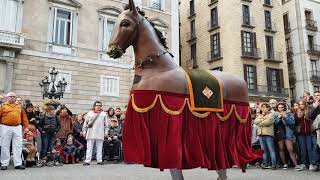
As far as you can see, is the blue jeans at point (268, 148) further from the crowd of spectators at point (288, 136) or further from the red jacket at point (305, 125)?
the red jacket at point (305, 125)

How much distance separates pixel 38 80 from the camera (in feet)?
68.2

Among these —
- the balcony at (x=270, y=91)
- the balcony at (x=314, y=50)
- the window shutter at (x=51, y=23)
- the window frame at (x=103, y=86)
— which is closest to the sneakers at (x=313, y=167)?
the window frame at (x=103, y=86)

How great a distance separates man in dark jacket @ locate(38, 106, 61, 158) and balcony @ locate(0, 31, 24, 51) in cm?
1016

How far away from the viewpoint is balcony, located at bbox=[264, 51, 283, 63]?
1335 inches

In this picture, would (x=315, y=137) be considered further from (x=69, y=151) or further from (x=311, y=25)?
(x=311, y=25)

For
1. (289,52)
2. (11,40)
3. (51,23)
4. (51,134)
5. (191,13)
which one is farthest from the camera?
(289,52)

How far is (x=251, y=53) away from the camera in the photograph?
33.1m

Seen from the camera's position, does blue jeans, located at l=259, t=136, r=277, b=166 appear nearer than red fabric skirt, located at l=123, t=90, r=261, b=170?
No

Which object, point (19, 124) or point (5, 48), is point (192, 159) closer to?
point (19, 124)

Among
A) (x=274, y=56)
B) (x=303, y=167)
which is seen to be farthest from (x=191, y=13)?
(x=303, y=167)

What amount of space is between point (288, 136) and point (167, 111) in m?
6.71

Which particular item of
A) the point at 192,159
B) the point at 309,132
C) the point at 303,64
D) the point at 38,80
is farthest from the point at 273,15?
the point at 192,159

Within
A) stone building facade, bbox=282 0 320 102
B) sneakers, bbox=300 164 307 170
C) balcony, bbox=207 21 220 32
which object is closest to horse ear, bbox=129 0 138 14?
sneakers, bbox=300 164 307 170

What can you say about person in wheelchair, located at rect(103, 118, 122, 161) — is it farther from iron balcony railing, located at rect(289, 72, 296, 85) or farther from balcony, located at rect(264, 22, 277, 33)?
iron balcony railing, located at rect(289, 72, 296, 85)
